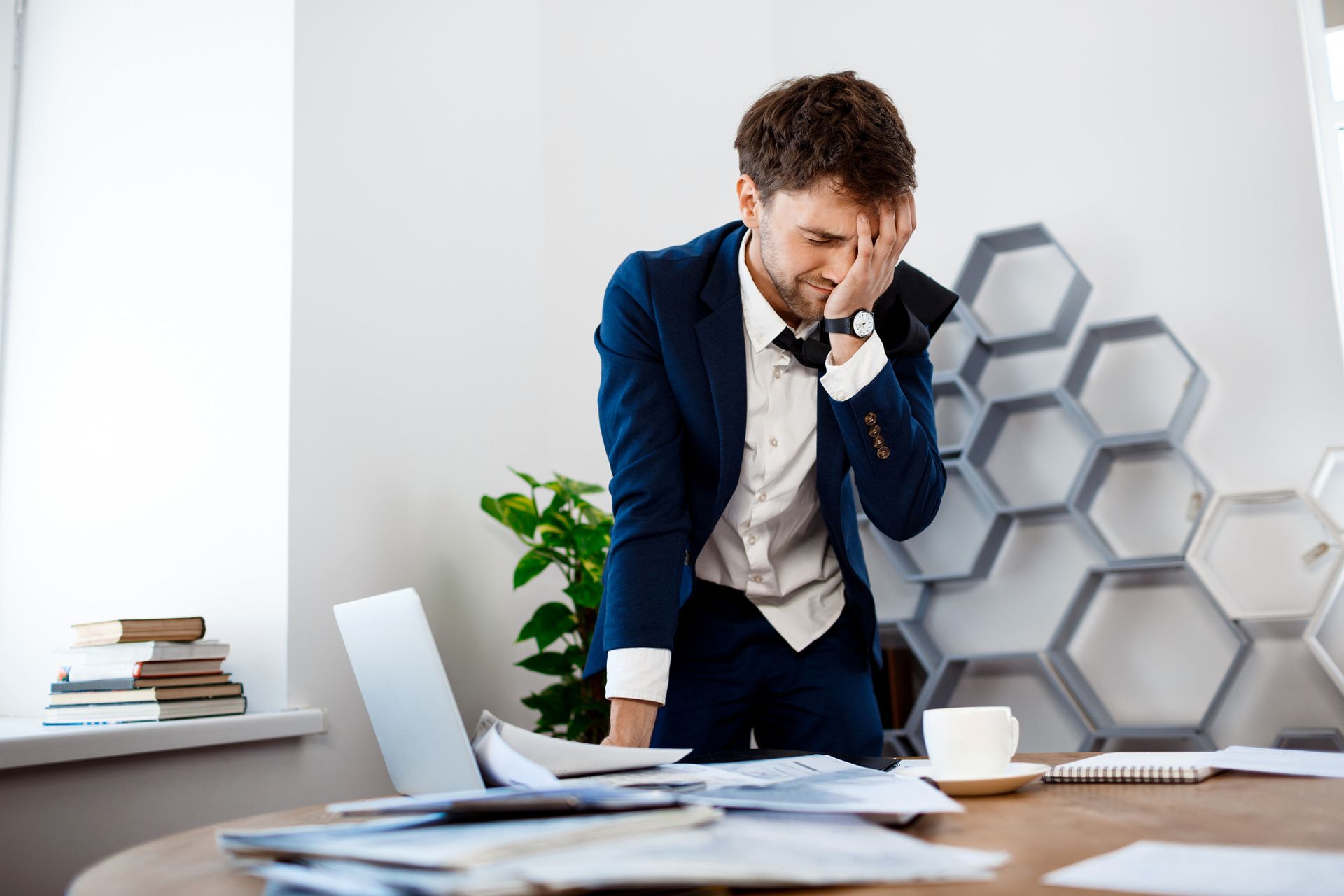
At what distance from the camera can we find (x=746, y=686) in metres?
1.48

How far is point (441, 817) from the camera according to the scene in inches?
23.9

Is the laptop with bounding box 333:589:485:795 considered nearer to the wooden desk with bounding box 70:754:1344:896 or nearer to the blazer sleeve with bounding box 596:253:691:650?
the wooden desk with bounding box 70:754:1344:896

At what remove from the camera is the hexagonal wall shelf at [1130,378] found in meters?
2.31

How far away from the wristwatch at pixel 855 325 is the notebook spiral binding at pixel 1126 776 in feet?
2.15

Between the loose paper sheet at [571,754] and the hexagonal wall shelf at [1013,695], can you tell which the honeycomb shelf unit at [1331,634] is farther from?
the loose paper sheet at [571,754]

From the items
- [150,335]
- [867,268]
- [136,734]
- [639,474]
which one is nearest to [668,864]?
[639,474]

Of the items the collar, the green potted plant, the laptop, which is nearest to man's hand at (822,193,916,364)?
the collar

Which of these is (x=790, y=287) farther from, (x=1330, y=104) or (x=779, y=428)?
(x=1330, y=104)

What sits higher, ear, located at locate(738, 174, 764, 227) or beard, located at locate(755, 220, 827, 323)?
ear, located at locate(738, 174, 764, 227)

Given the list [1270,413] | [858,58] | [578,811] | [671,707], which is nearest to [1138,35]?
[858,58]

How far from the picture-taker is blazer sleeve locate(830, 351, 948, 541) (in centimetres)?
138

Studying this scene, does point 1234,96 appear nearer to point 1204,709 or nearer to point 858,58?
point 858,58

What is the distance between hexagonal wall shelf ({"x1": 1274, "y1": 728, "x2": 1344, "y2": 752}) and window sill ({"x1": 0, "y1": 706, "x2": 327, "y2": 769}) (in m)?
1.89

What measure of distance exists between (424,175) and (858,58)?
121 cm
